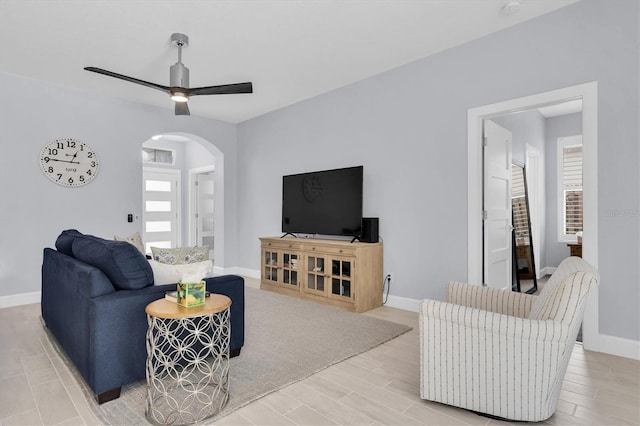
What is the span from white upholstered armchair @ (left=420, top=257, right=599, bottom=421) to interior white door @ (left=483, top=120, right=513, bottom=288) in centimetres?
162

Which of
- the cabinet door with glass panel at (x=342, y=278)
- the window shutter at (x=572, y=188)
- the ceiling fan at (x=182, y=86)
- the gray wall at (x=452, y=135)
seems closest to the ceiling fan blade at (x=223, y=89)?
the ceiling fan at (x=182, y=86)

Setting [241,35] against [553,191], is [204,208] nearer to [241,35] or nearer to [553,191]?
[241,35]

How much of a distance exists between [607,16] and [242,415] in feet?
12.4

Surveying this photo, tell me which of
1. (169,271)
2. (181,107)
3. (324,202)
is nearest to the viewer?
(169,271)

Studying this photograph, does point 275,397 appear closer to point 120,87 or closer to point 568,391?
point 568,391

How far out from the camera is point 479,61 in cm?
343

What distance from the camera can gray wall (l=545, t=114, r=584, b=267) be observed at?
602 cm

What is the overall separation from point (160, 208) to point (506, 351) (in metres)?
7.28

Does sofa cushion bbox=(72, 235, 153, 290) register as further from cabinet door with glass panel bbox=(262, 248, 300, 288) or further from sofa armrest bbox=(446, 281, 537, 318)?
cabinet door with glass panel bbox=(262, 248, 300, 288)

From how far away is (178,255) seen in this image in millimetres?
3826

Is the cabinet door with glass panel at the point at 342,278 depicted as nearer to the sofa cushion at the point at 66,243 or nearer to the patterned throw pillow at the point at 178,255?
the patterned throw pillow at the point at 178,255

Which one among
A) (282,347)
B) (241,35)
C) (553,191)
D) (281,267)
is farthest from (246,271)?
(553,191)

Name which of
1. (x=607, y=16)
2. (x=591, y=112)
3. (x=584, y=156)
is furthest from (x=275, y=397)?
(x=607, y=16)

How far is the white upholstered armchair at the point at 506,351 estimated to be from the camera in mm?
1688
